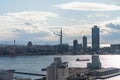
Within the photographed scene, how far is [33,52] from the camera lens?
94.2 m

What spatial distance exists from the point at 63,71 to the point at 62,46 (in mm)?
80970

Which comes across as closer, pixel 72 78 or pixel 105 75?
pixel 72 78

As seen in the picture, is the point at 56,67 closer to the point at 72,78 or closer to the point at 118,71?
the point at 72,78

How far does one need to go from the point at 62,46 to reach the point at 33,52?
7.98m

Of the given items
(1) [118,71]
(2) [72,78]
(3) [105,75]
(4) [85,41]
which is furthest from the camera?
(4) [85,41]

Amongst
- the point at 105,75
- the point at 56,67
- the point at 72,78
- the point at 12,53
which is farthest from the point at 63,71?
the point at 12,53

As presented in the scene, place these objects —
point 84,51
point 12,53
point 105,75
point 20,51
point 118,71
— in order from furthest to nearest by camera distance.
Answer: point 84,51 < point 20,51 < point 12,53 < point 118,71 < point 105,75

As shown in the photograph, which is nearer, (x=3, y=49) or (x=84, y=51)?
(x=3, y=49)

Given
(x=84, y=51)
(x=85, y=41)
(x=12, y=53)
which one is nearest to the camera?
(x=12, y=53)

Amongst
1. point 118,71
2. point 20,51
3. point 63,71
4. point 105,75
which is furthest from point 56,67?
point 20,51

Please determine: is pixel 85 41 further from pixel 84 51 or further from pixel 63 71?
pixel 63 71

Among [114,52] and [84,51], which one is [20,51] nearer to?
[84,51]

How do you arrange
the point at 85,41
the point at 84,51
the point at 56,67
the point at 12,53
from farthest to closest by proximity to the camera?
the point at 85,41 < the point at 84,51 < the point at 12,53 < the point at 56,67

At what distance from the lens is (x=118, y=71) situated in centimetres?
3791
